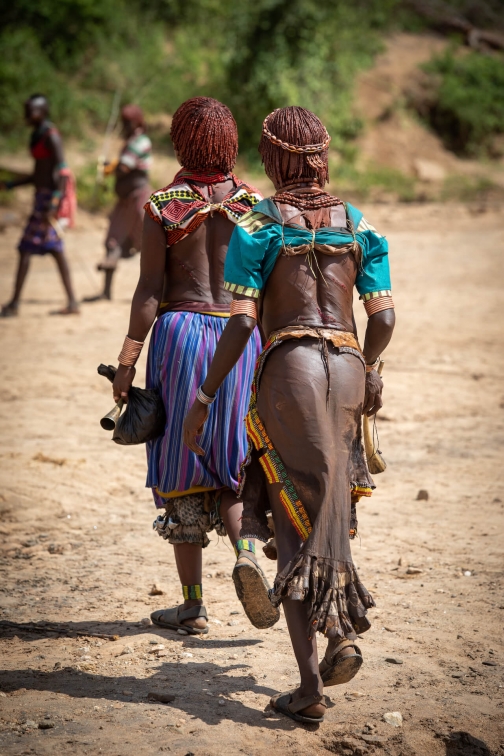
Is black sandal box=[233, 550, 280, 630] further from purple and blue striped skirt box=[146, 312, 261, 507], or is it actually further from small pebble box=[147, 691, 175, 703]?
purple and blue striped skirt box=[146, 312, 261, 507]

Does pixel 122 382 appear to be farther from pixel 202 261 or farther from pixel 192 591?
pixel 192 591

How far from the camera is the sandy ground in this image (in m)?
2.84

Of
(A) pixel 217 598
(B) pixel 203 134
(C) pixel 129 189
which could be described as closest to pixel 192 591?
(A) pixel 217 598

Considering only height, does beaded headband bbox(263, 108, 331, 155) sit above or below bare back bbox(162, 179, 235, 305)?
above

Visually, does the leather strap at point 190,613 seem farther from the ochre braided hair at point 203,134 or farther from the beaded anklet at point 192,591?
the ochre braided hair at point 203,134

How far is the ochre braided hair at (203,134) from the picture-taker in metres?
3.41

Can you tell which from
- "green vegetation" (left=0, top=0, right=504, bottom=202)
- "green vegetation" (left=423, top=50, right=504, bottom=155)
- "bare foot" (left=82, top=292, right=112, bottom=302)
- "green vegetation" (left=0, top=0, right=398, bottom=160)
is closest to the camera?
"bare foot" (left=82, top=292, right=112, bottom=302)

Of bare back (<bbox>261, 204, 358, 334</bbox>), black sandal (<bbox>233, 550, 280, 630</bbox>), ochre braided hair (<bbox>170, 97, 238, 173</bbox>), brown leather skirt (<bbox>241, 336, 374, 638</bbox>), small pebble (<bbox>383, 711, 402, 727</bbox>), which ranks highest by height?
ochre braided hair (<bbox>170, 97, 238, 173</bbox>)

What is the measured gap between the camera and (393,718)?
2.89m

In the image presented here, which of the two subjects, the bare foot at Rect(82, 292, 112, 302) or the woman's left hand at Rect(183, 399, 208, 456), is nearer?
the woman's left hand at Rect(183, 399, 208, 456)

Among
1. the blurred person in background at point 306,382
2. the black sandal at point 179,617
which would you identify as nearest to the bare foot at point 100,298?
the black sandal at point 179,617

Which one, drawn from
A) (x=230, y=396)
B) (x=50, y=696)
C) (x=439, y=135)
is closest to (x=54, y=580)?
(x=50, y=696)

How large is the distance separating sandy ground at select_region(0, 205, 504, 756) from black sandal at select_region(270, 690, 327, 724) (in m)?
0.04

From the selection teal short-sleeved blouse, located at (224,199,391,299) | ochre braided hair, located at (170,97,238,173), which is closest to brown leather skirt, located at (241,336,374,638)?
teal short-sleeved blouse, located at (224,199,391,299)
